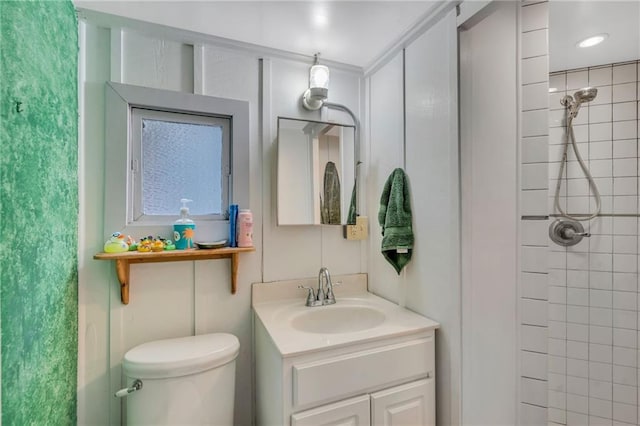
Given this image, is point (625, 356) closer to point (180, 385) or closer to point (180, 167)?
point (180, 385)

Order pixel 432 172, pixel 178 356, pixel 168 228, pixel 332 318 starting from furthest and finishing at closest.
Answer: pixel 332 318 < pixel 168 228 < pixel 432 172 < pixel 178 356

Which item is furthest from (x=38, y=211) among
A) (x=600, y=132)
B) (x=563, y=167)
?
(x=600, y=132)

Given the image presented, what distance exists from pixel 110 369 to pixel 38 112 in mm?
1073

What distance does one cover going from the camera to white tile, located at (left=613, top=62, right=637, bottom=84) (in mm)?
1292

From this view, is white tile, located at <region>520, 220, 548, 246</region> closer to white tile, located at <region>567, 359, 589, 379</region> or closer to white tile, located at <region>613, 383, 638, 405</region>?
white tile, located at <region>567, 359, 589, 379</region>

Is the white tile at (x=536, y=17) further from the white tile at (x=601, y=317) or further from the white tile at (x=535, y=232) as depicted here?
the white tile at (x=601, y=317)

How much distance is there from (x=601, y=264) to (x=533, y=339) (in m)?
0.76

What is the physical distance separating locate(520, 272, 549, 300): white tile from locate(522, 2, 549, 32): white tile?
2.85ft

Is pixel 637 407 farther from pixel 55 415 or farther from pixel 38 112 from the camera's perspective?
pixel 38 112

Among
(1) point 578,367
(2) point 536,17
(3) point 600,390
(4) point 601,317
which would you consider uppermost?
(2) point 536,17

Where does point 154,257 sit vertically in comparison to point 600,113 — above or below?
below

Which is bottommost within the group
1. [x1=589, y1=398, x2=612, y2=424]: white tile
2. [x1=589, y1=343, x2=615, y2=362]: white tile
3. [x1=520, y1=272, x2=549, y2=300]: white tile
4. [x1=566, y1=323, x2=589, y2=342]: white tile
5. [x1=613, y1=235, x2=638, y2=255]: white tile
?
[x1=589, y1=398, x2=612, y2=424]: white tile

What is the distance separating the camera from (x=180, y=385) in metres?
1.06

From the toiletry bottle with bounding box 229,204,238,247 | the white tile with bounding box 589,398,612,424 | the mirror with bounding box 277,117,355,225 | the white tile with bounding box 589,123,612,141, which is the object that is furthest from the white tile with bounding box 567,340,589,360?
the toiletry bottle with bounding box 229,204,238,247
